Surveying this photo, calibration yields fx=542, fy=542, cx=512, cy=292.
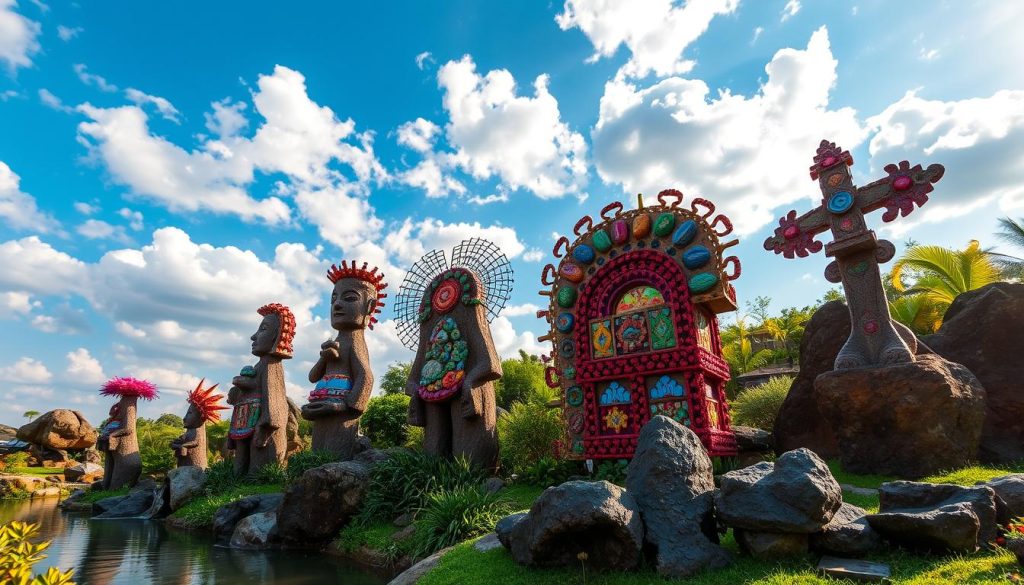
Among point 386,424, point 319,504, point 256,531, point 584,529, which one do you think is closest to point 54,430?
point 386,424

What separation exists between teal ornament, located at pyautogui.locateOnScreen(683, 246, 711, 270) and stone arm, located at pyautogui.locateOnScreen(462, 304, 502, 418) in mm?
4122

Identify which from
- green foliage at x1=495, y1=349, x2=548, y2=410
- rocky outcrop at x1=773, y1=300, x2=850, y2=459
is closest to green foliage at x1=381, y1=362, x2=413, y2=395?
green foliage at x1=495, y1=349, x2=548, y2=410

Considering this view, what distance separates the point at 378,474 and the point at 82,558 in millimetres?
4583

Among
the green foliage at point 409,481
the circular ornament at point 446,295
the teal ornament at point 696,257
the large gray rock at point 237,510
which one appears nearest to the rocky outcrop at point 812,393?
the teal ornament at point 696,257

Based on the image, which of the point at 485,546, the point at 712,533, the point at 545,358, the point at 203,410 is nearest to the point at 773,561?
the point at 712,533

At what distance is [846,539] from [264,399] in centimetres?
1398

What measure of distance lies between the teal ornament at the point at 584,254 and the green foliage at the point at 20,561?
895cm

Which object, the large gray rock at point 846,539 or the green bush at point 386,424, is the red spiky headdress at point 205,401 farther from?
the large gray rock at point 846,539

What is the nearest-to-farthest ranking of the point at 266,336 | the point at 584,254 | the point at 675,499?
the point at 675,499
the point at 584,254
the point at 266,336

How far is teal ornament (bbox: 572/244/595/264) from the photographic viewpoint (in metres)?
10.7

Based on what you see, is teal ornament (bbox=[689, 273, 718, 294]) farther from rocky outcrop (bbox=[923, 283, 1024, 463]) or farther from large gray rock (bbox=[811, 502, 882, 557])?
large gray rock (bbox=[811, 502, 882, 557])

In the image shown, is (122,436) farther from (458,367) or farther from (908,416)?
(908,416)

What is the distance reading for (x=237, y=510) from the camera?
10.9 meters

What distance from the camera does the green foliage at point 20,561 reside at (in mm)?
2427
